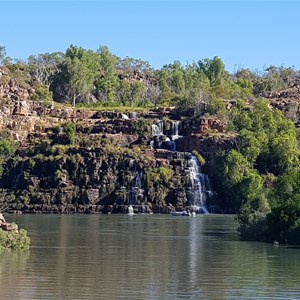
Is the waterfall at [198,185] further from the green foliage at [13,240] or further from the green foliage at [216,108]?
the green foliage at [13,240]

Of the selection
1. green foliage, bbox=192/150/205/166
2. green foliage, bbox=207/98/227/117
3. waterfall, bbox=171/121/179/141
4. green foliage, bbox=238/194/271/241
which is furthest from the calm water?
green foliage, bbox=207/98/227/117

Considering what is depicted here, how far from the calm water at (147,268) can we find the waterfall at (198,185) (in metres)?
65.5

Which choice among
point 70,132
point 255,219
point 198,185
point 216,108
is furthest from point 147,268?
point 216,108

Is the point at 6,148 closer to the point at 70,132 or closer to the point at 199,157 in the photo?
the point at 70,132

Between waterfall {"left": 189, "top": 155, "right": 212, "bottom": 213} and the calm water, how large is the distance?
65.5 metres

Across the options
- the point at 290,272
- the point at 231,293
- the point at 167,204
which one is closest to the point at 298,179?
the point at 290,272

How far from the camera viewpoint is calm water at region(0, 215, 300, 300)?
169 feet

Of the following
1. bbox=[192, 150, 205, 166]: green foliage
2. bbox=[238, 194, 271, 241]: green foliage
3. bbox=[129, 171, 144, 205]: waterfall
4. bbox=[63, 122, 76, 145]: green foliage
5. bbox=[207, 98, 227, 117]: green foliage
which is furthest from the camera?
bbox=[207, 98, 227, 117]: green foliage

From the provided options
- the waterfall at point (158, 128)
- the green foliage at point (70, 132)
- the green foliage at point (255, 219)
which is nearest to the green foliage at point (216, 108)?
the waterfall at point (158, 128)

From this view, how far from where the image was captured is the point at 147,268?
6353cm

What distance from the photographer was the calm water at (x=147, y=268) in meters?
51.7

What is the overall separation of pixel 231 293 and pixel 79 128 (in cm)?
13046

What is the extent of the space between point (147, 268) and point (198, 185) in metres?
103

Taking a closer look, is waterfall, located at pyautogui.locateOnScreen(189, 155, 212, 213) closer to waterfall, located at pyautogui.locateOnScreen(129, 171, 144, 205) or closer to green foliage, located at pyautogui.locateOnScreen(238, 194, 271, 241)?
waterfall, located at pyautogui.locateOnScreen(129, 171, 144, 205)
